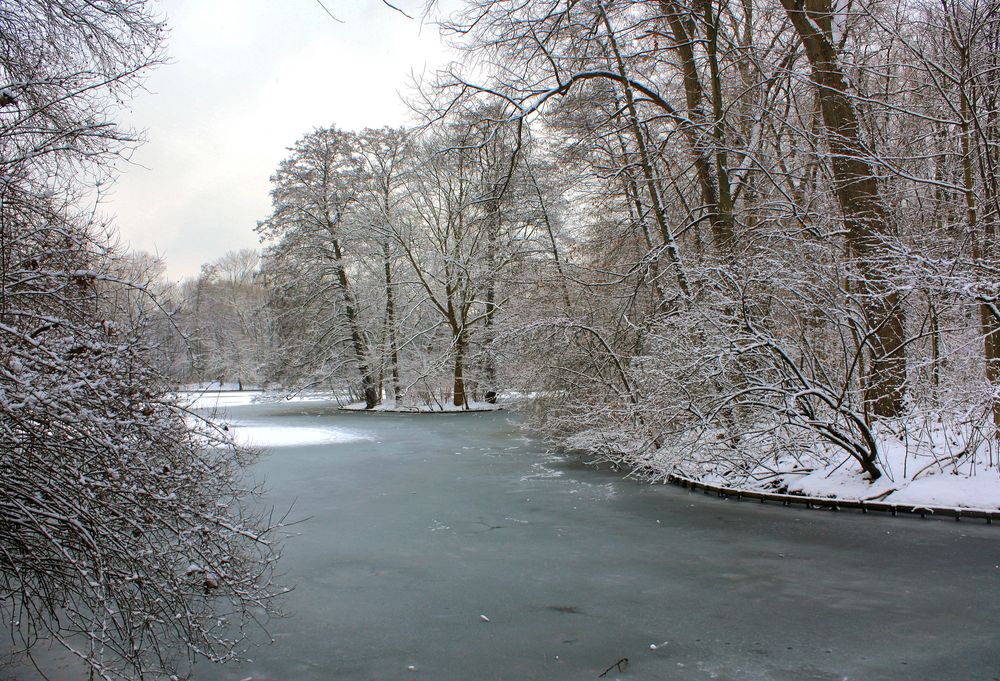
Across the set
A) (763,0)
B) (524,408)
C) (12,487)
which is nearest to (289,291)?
(524,408)

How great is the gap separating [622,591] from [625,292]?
27.8 feet

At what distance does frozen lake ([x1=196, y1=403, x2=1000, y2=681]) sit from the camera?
13.9 ft

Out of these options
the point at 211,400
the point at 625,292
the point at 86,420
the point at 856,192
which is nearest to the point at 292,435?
the point at 625,292

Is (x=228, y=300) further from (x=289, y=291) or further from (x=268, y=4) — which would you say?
(x=268, y=4)

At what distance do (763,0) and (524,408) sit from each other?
988cm

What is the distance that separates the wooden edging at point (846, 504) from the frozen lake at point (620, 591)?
24 centimetres

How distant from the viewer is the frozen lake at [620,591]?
4.23 metres

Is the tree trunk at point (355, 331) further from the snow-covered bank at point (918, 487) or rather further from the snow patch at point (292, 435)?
the snow-covered bank at point (918, 487)

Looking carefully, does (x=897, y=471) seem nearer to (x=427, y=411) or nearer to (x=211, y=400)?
(x=427, y=411)

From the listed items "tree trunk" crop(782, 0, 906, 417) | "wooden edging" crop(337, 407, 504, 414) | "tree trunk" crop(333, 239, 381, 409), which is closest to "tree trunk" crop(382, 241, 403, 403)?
"wooden edging" crop(337, 407, 504, 414)

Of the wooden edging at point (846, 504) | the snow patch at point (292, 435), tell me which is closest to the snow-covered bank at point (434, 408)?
the snow patch at point (292, 435)

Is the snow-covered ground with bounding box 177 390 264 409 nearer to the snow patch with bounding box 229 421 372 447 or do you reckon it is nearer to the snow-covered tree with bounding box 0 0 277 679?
the snow-covered tree with bounding box 0 0 277 679

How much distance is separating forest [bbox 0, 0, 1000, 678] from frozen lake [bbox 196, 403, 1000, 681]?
74cm

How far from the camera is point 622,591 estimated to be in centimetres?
559
